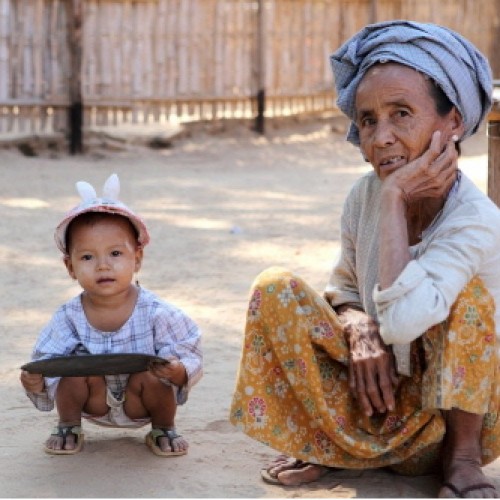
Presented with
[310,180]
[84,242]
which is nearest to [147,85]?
[310,180]

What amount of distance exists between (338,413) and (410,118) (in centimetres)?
87

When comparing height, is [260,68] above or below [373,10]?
below

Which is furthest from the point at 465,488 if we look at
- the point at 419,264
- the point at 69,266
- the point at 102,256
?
the point at 69,266

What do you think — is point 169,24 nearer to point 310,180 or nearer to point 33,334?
point 310,180

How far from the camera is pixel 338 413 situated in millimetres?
3311

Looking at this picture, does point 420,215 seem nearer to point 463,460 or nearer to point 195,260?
point 463,460

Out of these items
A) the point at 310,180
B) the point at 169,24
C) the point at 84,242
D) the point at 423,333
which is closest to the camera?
the point at 423,333

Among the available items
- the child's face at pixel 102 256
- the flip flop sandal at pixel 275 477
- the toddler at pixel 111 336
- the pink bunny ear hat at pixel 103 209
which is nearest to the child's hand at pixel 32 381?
the toddler at pixel 111 336

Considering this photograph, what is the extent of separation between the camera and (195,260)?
6711 mm

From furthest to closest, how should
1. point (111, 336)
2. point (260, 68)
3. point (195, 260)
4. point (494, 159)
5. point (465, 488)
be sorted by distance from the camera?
point (260, 68) < point (195, 260) < point (494, 159) < point (111, 336) < point (465, 488)

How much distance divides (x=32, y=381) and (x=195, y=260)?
326cm

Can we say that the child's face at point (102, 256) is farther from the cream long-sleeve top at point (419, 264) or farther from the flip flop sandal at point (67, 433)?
the cream long-sleeve top at point (419, 264)

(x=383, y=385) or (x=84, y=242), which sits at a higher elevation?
(x=84, y=242)

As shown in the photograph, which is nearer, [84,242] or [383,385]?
[383,385]
